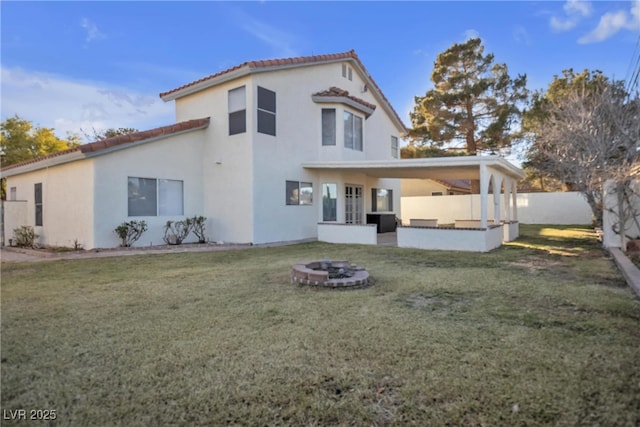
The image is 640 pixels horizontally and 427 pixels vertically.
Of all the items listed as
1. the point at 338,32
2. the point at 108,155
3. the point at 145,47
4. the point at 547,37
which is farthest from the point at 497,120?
the point at 108,155

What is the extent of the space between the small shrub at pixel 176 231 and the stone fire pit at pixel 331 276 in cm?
800

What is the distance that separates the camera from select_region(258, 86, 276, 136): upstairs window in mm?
14070

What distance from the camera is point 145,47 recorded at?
1658 centimetres

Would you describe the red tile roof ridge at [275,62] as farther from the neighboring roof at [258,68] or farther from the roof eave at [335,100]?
the roof eave at [335,100]

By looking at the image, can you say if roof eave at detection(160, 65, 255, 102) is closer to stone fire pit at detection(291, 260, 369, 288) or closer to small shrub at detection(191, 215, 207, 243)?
small shrub at detection(191, 215, 207, 243)

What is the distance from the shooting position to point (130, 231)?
41.1 feet

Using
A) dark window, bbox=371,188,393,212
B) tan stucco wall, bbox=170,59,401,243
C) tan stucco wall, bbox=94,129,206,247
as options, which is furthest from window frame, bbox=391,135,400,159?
tan stucco wall, bbox=94,129,206,247

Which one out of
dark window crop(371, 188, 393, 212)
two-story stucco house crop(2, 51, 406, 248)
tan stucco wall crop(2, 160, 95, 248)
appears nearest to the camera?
tan stucco wall crop(2, 160, 95, 248)

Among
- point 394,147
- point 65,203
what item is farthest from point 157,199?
point 394,147

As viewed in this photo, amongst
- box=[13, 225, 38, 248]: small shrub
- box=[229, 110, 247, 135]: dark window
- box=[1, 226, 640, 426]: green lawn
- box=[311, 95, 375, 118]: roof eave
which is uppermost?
box=[311, 95, 375, 118]: roof eave

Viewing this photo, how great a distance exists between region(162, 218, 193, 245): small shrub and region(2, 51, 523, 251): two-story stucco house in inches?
9.8

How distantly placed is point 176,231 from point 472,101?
23491 millimetres

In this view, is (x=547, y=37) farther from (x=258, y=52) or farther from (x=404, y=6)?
(x=258, y=52)

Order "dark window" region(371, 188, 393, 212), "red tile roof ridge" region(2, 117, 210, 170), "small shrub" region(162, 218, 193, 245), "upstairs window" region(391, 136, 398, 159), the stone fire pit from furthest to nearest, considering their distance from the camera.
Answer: "upstairs window" region(391, 136, 398, 159) < "dark window" region(371, 188, 393, 212) < "small shrub" region(162, 218, 193, 245) < "red tile roof ridge" region(2, 117, 210, 170) < the stone fire pit
